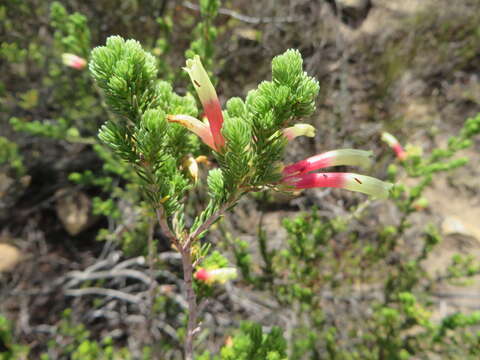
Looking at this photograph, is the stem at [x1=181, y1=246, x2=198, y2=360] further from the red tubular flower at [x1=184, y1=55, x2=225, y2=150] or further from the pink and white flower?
the red tubular flower at [x1=184, y1=55, x2=225, y2=150]

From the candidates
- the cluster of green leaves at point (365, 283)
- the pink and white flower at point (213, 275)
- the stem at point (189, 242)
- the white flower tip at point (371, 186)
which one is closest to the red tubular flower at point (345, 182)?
the white flower tip at point (371, 186)

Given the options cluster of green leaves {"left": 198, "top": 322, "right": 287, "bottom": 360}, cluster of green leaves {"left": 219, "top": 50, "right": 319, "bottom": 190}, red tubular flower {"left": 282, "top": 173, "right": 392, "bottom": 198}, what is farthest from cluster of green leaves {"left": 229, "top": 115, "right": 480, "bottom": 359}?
cluster of green leaves {"left": 219, "top": 50, "right": 319, "bottom": 190}

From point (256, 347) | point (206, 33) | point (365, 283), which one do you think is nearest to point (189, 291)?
point (256, 347)

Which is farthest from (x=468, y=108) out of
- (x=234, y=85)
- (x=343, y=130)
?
(x=234, y=85)

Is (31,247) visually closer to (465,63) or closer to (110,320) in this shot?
(110,320)

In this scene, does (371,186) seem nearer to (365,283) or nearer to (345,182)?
(345,182)

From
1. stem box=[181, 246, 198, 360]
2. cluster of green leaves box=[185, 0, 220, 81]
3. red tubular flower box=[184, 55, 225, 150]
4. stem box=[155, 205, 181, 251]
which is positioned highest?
cluster of green leaves box=[185, 0, 220, 81]
